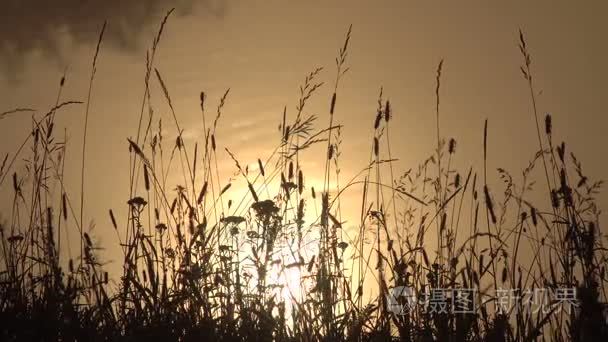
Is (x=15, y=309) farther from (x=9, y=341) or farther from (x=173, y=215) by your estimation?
(x=173, y=215)

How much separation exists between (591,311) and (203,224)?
63.6 inches

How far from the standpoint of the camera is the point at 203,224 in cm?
336

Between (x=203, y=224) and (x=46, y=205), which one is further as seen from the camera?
(x=46, y=205)

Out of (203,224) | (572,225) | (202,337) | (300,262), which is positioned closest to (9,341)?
(202,337)

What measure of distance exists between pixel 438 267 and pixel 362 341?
55 centimetres

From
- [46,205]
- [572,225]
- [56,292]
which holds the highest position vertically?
[46,205]

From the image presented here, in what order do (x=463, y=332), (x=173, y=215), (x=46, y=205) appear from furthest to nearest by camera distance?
(x=46, y=205) → (x=173, y=215) → (x=463, y=332)

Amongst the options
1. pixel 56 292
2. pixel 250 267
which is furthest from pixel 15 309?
pixel 250 267

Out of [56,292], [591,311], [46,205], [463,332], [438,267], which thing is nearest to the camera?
[591,311]

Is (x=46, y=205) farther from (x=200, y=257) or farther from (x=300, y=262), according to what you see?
(x=300, y=262)

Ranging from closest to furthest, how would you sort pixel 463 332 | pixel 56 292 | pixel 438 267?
pixel 463 332
pixel 56 292
pixel 438 267

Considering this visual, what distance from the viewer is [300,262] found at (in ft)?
10.4

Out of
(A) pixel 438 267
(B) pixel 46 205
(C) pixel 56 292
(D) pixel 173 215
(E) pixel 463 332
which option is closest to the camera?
(E) pixel 463 332

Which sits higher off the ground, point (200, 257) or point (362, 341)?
point (200, 257)
